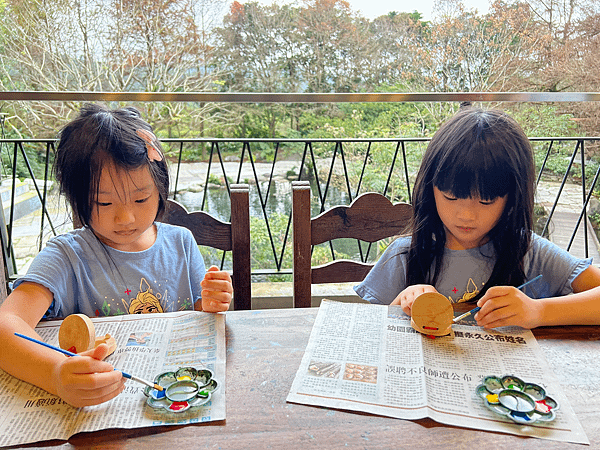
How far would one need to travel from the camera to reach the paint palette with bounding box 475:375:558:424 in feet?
2.10

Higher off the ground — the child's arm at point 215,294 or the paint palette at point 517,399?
the paint palette at point 517,399

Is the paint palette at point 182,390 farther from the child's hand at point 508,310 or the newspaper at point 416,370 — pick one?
the child's hand at point 508,310

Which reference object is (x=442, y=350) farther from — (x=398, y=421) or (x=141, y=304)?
(x=141, y=304)

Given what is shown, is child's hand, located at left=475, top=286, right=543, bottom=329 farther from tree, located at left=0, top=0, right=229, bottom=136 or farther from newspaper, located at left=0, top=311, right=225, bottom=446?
tree, located at left=0, top=0, right=229, bottom=136

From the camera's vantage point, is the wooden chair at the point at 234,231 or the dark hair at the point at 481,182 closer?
the dark hair at the point at 481,182

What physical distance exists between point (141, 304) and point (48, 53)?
170 inches

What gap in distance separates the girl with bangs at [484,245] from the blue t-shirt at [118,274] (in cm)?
47

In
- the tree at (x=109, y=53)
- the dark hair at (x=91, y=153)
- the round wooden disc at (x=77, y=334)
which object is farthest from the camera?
the tree at (x=109, y=53)

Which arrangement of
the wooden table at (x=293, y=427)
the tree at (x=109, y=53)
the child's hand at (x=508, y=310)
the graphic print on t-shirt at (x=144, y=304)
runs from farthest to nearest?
the tree at (x=109, y=53), the graphic print on t-shirt at (x=144, y=304), the child's hand at (x=508, y=310), the wooden table at (x=293, y=427)

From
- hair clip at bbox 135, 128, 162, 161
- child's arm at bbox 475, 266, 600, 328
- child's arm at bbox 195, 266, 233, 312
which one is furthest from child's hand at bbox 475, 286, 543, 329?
hair clip at bbox 135, 128, 162, 161

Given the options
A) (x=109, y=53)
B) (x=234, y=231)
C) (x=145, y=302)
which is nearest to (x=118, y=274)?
(x=145, y=302)

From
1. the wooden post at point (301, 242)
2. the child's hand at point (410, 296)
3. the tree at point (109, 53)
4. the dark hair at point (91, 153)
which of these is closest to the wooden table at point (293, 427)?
the child's hand at point (410, 296)

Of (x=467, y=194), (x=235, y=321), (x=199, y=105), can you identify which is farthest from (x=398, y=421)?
(x=199, y=105)

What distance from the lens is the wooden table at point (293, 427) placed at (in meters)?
0.60
